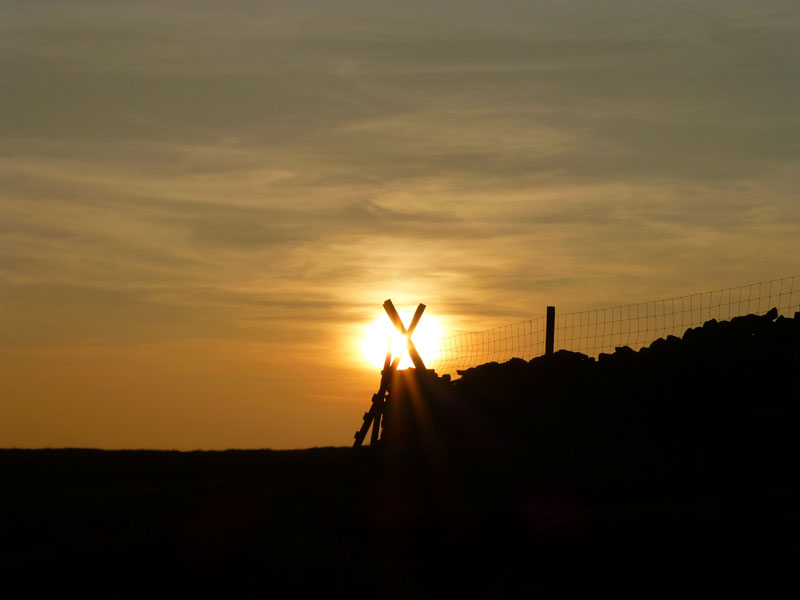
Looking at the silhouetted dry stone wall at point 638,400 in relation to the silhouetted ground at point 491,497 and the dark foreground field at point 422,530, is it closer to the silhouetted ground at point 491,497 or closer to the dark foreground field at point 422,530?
the silhouetted ground at point 491,497

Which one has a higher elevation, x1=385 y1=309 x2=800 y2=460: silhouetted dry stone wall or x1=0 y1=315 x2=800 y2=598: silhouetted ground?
x1=385 y1=309 x2=800 y2=460: silhouetted dry stone wall

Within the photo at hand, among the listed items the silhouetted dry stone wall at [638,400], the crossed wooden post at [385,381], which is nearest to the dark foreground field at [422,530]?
the silhouetted dry stone wall at [638,400]

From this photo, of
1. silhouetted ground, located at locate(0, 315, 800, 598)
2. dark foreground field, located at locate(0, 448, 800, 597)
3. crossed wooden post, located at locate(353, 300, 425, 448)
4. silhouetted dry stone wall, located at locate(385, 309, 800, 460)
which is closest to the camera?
dark foreground field, located at locate(0, 448, 800, 597)

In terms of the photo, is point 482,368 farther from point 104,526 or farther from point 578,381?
point 104,526

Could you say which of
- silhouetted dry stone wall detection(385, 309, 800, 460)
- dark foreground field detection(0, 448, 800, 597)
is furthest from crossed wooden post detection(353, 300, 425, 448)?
dark foreground field detection(0, 448, 800, 597)

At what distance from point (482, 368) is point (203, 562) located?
30.9ft

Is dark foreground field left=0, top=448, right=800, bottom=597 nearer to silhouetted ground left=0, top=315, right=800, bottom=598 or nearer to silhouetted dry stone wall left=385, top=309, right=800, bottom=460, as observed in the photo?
silhouetted ground left=0, top=315, right=800, bottom=598

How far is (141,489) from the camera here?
13.9m

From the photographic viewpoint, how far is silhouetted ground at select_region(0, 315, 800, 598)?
9164 mm

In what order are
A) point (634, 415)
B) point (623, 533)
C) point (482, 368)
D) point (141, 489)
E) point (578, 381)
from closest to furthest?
1. point (623, 533)
2. point (141, 489)
3. point (634, 415)
4. point (578, 381)
5. point (482, 368)

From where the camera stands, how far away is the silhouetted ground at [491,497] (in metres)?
9.16

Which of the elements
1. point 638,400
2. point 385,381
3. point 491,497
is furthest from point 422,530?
point 385,381

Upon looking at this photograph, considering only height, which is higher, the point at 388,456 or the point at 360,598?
the point at 388,456

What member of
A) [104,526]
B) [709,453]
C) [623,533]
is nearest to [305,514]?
[104,526]
